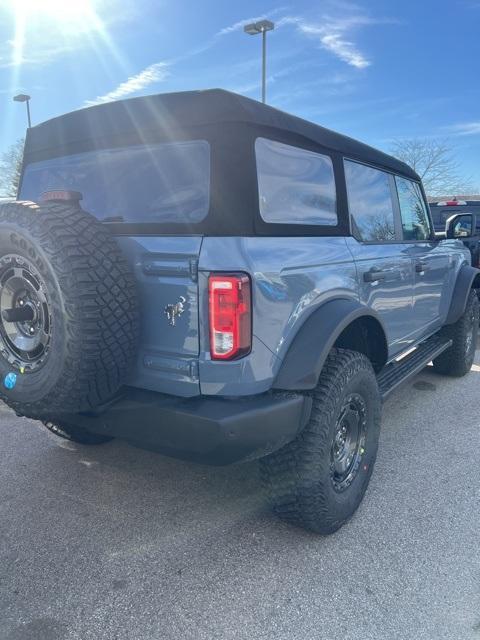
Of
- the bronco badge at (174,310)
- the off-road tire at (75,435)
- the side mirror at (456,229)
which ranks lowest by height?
the off-road tire at (75,435)

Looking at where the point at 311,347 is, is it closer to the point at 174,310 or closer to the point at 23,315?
the point at 174,310

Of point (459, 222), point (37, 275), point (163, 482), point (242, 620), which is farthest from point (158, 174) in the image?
point (459, 222)

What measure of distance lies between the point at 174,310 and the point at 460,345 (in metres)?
3.94

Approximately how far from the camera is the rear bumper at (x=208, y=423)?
201 centimetres

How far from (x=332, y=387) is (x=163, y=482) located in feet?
4.36

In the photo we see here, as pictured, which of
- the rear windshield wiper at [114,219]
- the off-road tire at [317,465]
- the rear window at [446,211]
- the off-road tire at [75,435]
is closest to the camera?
the off-road tire at [317,465]

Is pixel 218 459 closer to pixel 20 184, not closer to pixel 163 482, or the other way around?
pixel 163 482

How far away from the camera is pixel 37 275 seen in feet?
6.78

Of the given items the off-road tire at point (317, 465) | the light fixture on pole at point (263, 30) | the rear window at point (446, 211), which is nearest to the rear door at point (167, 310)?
the off-road tire at point (317, 465)

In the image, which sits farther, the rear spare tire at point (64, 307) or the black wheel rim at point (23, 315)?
the black wheel rim at point (23, 315)

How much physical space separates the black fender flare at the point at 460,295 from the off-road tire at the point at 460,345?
21 cm

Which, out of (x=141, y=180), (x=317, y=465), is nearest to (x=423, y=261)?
(x=317, y=465)

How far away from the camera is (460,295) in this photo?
15.7 ft

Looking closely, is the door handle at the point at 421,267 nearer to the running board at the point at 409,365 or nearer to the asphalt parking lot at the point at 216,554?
the running board at the point at 409,365
